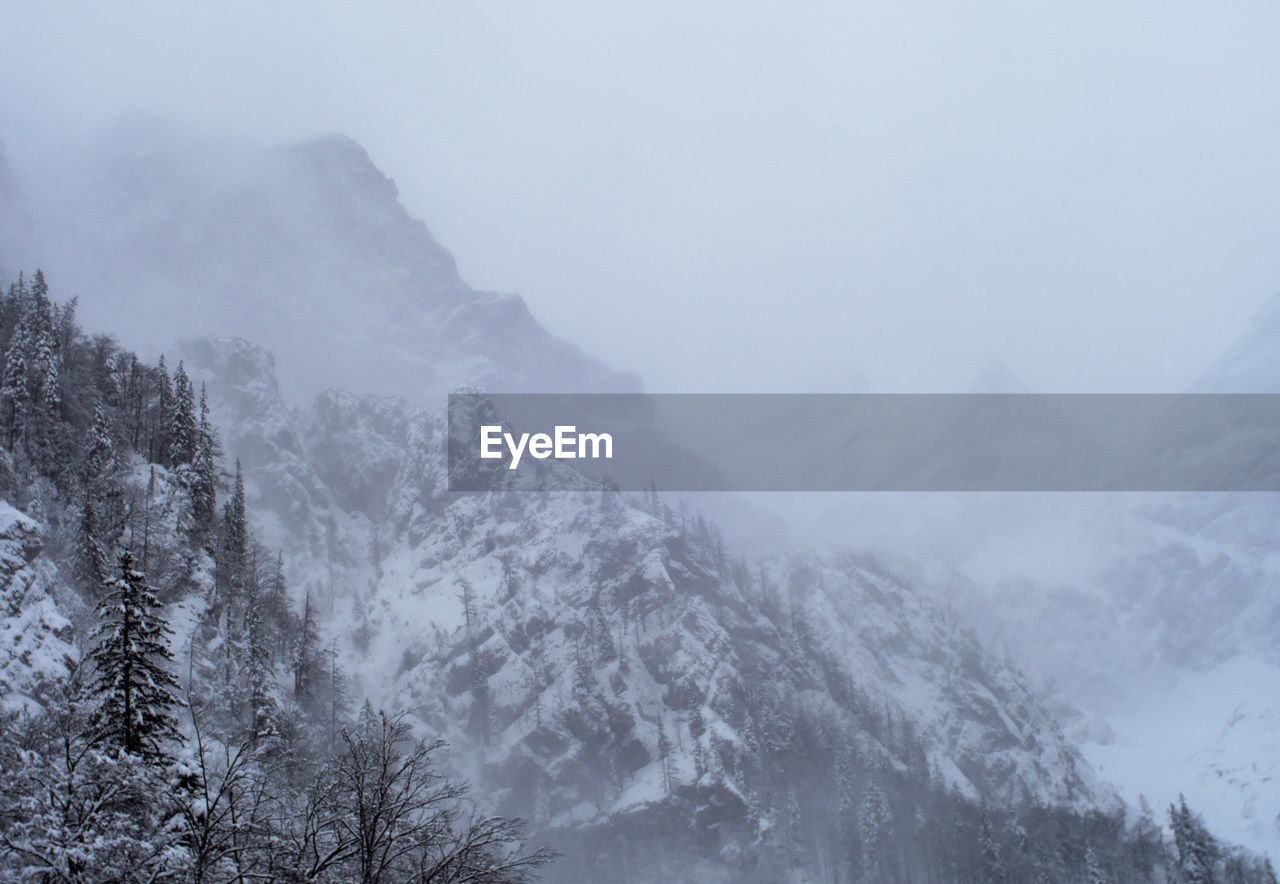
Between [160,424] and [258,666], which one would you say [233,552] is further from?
[258,666]

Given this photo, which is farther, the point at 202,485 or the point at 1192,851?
the point at 1192,851

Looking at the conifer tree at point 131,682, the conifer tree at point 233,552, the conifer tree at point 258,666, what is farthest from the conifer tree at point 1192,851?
the conifer tree at point 131,682

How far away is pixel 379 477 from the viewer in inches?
7579

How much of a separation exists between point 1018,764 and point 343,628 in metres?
136

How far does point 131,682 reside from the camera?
25.0 metres

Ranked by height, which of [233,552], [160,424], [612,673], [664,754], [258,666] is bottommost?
[664,754]

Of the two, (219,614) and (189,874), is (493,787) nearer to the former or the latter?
(219,614)

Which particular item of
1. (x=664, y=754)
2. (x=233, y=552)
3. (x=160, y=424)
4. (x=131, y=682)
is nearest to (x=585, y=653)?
(x=664, y=754)

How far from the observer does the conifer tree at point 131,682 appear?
2484 cm

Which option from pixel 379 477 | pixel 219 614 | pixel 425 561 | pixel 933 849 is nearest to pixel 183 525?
pixel 219 614

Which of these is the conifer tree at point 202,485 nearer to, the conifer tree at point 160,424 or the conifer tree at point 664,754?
the conifer tree at point 160,424

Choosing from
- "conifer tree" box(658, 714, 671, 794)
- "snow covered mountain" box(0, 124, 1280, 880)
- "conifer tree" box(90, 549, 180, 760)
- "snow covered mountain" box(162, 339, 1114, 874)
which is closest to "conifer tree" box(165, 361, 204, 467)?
"snow covered mountain" box(0, 124, 1280, 880)

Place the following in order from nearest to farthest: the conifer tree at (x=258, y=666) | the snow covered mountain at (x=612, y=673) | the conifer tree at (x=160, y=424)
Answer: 1. the conifer tree at (x=258, y=666)
2. the conifer tree at (x=160, y=424)
3. the snow covered mountain at (x=612, y=673)

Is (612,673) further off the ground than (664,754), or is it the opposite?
(612,673)
